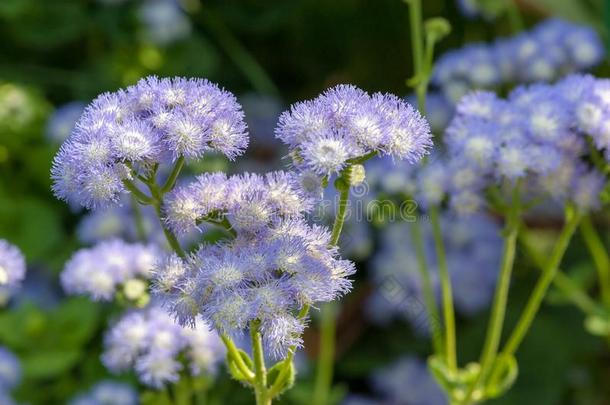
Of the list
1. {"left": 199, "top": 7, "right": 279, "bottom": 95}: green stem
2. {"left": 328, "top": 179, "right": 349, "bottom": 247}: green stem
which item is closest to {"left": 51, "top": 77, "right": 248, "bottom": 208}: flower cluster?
{"left": 328, "top": 179, "right": 349, "bottom": 247}: green stem

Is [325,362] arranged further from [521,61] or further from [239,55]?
[239,55]

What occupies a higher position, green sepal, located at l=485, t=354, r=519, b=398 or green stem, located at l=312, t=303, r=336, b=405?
green stem, located at l=312, t=303, r=336, b=405

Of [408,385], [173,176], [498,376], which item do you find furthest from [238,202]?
[408,385]

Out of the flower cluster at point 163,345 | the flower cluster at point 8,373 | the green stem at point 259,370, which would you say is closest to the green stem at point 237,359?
the green stem at point 259,370

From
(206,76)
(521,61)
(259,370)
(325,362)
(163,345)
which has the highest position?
(206,76)

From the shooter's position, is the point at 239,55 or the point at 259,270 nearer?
the point at 259,270

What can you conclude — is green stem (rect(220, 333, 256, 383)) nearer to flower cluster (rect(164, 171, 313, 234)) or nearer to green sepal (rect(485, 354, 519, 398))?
flower cluster (rect(164, 171, 313, 234))
